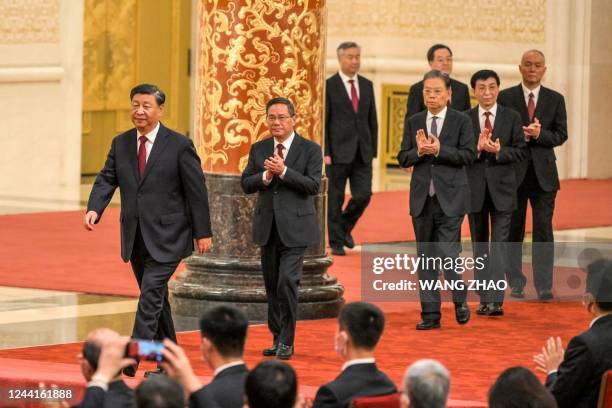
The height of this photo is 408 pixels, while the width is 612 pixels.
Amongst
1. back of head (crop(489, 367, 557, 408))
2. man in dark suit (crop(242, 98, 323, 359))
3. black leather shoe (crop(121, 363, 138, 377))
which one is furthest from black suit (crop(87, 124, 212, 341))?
back of head (crop(489, 367, 557, 408))

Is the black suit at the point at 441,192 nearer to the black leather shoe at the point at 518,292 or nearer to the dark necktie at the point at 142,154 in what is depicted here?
the black leather shoe at the point at 518,292

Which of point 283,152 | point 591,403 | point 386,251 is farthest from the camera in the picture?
point 386,251

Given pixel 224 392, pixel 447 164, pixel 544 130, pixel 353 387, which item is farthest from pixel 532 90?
pixel 224 392

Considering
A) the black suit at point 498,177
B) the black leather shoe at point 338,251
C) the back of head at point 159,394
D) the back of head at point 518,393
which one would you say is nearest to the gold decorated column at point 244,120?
the black suit at point 498,177

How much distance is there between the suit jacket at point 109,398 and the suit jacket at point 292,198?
3741 mm

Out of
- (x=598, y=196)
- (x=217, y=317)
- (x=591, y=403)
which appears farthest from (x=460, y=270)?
(x=598, y=196)

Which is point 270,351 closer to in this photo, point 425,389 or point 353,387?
point 353,387

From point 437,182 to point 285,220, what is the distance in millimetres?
1308

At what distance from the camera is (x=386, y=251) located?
12453mm

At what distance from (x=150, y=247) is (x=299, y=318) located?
205cm

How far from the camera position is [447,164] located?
9.70m

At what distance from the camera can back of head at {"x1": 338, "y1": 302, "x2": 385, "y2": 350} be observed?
18.0 feet

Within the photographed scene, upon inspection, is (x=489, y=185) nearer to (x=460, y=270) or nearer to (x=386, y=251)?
(x=460, y=270)

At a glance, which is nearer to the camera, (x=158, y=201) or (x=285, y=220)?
(x=158, y=201)
